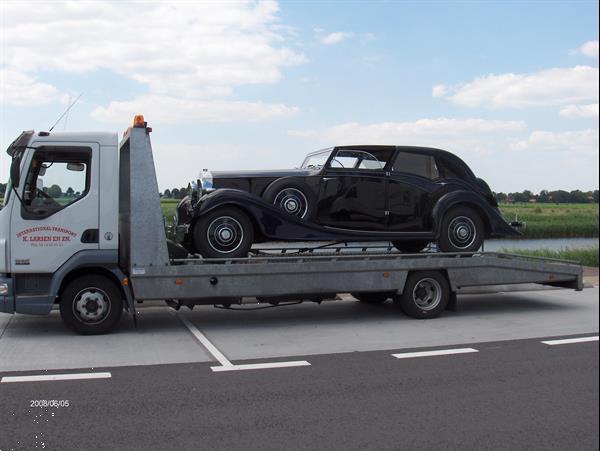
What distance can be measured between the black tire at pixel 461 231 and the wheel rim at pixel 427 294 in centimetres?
78

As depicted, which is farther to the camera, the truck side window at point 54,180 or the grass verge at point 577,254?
the grass verge at point 577,254

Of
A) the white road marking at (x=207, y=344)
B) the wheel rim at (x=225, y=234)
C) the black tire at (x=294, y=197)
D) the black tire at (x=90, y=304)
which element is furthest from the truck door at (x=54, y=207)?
the black tire at (x=294, y=197)

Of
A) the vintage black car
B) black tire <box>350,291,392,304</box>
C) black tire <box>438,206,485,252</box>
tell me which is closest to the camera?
the vintage black car

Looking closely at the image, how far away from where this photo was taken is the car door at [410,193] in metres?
10.3

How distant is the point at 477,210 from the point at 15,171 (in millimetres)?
6945

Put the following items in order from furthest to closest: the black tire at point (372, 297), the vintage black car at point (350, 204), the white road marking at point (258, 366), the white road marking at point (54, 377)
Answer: the black tire at point (372, 297) → the vintage black car at point (350, 204) → the white road marking at point (258, 366) → the white road marking at point (54, 377)

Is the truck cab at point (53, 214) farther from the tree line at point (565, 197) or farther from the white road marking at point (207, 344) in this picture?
the tree line at point (565, 197)

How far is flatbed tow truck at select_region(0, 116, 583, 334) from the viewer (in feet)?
26.5

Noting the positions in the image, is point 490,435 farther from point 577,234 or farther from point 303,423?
point 577,234

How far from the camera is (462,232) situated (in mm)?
10562

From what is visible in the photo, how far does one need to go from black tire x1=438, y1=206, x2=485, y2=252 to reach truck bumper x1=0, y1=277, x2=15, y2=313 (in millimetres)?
6301

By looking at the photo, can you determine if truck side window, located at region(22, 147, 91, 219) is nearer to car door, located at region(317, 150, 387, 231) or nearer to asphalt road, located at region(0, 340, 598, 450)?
asphalt road, located at region(0, 340, 598, 450)

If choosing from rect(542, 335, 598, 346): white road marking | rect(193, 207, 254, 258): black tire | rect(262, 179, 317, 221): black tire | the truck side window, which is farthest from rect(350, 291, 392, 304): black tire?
the truck side window

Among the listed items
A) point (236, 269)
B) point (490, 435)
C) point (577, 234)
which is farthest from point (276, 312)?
point (577, 234)
